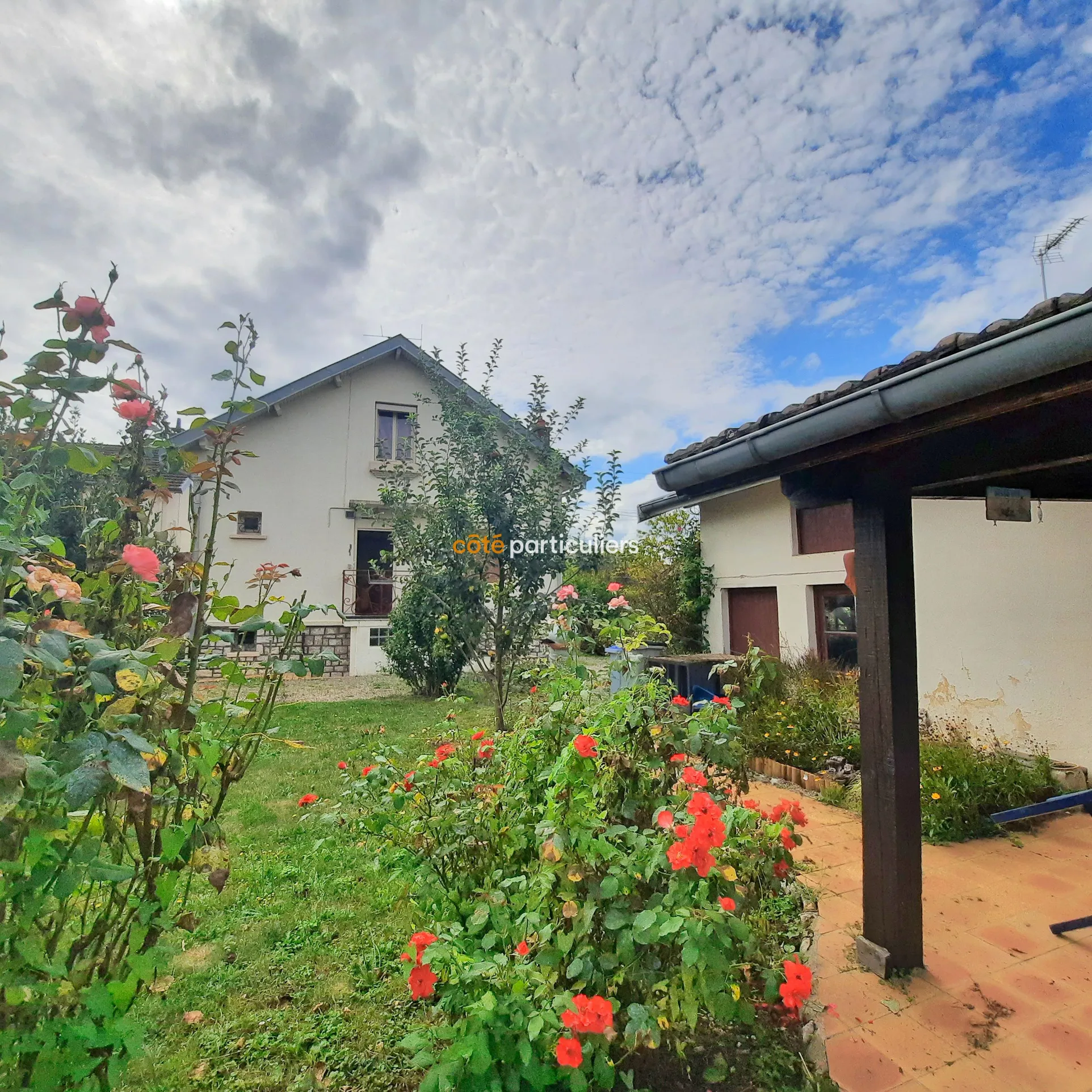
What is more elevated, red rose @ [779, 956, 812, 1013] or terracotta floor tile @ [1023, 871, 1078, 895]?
red rose @ [779, 956, 812, 1013]

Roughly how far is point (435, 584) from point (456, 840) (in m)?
2.86

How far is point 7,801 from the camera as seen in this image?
0.90m

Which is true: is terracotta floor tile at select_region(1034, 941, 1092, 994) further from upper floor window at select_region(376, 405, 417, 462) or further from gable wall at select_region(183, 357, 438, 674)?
upper floor window at select_region(376, 405, 417, 462)

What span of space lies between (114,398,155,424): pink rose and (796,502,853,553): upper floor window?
20.0 ft

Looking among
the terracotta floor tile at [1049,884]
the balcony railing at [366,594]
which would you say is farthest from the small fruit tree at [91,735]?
the balcony railing at [366,594]

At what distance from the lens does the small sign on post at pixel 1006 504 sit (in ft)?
9.39

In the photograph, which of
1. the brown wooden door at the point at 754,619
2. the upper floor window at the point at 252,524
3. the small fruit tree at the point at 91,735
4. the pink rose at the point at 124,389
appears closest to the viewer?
the small fruit tree at the point at 91,735

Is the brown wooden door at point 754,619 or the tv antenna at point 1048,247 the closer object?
the tv antenna at point 1048,247

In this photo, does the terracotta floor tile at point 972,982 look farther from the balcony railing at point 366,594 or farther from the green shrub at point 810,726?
the balcony railing at point 366,594

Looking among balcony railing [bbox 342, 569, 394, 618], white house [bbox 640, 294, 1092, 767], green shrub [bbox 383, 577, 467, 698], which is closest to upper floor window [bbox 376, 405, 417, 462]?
balcony railing [bbox 342, 569, 394, 618]

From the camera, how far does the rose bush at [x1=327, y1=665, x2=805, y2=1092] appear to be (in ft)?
4.83

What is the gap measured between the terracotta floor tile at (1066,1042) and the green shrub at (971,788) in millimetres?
1682

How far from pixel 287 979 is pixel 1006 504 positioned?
3872 mm

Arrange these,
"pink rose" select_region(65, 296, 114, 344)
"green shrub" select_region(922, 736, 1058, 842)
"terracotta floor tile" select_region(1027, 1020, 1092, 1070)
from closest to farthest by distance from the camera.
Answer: "pink rose" select_region(65, 296, 114, 344) → "terracotta floor tile" select_region(1027, 1020, 1092, 1070) → "green shrub" select_region(922, 736, 1058, 842)
